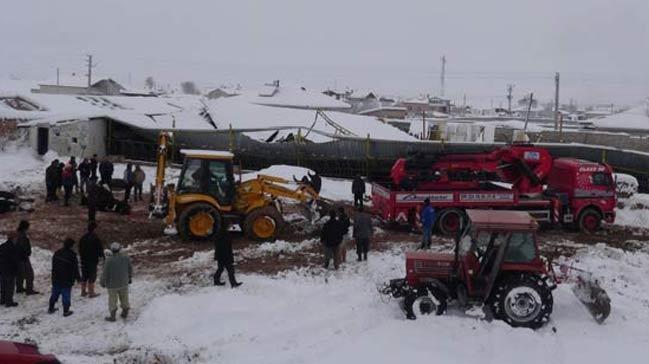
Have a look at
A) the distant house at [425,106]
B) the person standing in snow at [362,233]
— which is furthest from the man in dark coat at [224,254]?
the distant house at [425,106]

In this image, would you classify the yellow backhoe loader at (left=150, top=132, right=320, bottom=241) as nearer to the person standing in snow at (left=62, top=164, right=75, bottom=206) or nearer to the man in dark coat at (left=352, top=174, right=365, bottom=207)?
the man in dark coat at (left=352, top=174, right=365, bottom=207)

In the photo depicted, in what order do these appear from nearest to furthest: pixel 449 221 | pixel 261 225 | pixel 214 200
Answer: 1. pixel 214 200
2. pixel 261 225
3. pixel 449 221

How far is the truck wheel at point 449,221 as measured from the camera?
61.5 ft

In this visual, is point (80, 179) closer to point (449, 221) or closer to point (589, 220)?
point (449, 221)

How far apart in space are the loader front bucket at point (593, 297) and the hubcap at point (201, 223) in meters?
8.35

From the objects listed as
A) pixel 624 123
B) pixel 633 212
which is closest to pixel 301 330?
pixel 633 212

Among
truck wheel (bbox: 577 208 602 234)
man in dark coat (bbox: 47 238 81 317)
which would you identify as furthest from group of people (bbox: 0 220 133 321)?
truck wheel (bbox: 577 208 602 234)

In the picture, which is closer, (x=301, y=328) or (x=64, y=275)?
(x=301, y=328)

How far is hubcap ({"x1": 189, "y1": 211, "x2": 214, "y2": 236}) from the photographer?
645 inches

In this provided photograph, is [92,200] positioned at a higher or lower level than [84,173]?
lower

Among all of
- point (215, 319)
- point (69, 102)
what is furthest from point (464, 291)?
point (69, 102)

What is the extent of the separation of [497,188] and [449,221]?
172 cm

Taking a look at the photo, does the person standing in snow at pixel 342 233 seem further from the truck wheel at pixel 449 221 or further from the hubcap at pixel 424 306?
the truck wheel at pixel 449 221

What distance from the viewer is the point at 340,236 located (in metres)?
14.3
